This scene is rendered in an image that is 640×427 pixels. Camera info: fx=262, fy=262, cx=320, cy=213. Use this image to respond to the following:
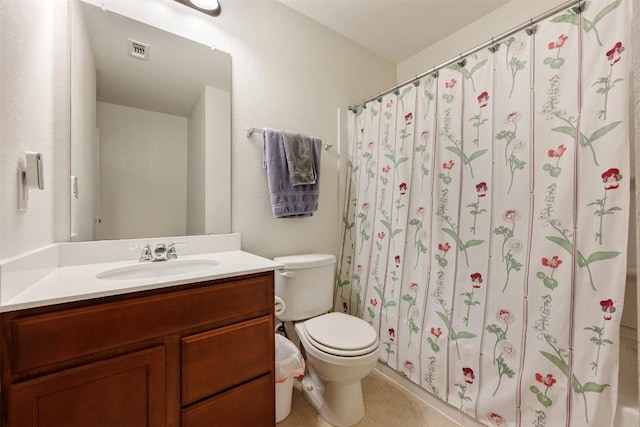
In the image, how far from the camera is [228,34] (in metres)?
1.50

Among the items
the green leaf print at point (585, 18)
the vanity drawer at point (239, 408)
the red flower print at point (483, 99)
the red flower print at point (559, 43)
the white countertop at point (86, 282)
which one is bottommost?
the vanity drawer at point (239, 408)

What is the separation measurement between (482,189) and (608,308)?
0.62m

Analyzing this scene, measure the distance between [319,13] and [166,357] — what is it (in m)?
2.11

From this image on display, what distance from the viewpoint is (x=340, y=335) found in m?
1.35

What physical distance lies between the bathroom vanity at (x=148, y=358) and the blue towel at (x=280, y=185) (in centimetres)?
61

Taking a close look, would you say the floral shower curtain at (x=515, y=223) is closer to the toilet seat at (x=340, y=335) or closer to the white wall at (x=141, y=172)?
the toilet seat at (x=340, y=335)

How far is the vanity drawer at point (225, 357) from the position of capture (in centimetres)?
89

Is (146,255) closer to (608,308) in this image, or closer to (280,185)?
(280,185)

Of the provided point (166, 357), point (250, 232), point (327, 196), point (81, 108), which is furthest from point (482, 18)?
point (166, 357)

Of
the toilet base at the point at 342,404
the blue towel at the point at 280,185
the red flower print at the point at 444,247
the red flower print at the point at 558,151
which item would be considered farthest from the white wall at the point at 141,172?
the red flower print at the point at 558,151

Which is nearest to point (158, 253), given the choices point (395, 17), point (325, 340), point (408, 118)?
point (325, 340)

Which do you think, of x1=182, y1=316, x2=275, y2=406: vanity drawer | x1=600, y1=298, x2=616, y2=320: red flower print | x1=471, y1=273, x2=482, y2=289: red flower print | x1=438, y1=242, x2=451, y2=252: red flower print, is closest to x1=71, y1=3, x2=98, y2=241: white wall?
x1=182, y1=316, x2=275, y2=406: vanity drawer

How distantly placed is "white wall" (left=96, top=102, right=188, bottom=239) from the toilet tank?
1.97ft

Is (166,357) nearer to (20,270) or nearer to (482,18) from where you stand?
(20,270)
